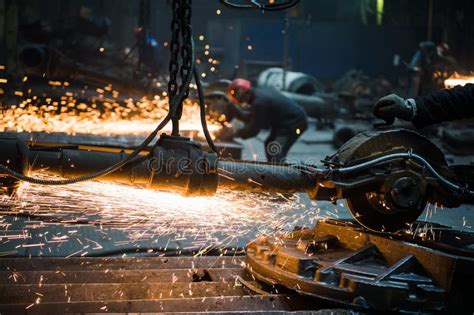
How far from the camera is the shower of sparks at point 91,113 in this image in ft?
30.0

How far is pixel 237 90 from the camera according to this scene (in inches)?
350

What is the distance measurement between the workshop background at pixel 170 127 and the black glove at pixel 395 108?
0.60 meters

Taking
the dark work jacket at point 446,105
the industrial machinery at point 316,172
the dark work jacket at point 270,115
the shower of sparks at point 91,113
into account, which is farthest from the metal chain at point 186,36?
the dark work jacket at point 270,115

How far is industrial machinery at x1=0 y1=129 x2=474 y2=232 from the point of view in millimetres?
2904

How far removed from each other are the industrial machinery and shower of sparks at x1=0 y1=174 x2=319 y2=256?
4.58ft

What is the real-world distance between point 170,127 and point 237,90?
4.09 ft

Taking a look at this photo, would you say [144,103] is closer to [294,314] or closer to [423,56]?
[423,56]

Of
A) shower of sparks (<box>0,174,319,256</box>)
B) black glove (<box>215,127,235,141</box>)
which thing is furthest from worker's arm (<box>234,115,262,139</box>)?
shower of sparks (<box>0,174,319,256</box>)

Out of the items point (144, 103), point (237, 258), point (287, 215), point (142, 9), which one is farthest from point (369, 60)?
point (237, 258)

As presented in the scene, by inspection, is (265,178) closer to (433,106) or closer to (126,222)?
(433,106)

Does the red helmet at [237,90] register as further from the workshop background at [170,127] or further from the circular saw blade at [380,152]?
the circular saw blade at [380,152]

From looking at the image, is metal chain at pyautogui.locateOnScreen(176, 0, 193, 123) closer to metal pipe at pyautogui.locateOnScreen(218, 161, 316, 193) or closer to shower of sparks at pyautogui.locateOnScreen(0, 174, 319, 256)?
metal pipe at pyautogui.locateOnScreen(218, 161, 316, 193)
